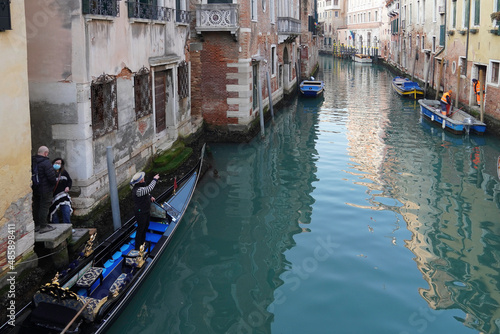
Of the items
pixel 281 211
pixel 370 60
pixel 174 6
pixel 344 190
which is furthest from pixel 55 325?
pixel 370 60

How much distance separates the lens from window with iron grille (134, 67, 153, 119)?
973cm

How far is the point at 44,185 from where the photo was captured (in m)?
6.43

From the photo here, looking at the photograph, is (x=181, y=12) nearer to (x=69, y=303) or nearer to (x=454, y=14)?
(x=69, y=303)

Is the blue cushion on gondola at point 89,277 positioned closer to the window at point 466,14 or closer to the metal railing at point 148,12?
the metal railing at point 148,12

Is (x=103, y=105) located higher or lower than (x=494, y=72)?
lower

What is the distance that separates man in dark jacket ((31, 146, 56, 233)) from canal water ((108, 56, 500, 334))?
1.50m

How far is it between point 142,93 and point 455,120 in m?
10.5

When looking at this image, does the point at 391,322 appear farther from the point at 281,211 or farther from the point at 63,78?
the point at 63,78

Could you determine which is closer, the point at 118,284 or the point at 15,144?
the point at 15,144

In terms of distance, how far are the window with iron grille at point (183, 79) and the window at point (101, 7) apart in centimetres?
397

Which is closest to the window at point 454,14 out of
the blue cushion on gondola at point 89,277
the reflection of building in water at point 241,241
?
the reflection of building in water at point 241,241

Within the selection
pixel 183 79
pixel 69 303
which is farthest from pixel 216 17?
pixel 69 303

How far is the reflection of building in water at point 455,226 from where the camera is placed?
628 centimetres

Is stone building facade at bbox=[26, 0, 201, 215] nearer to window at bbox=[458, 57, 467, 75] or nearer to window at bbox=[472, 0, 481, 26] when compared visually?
window at bbox=[472, 0, 481, 26]
